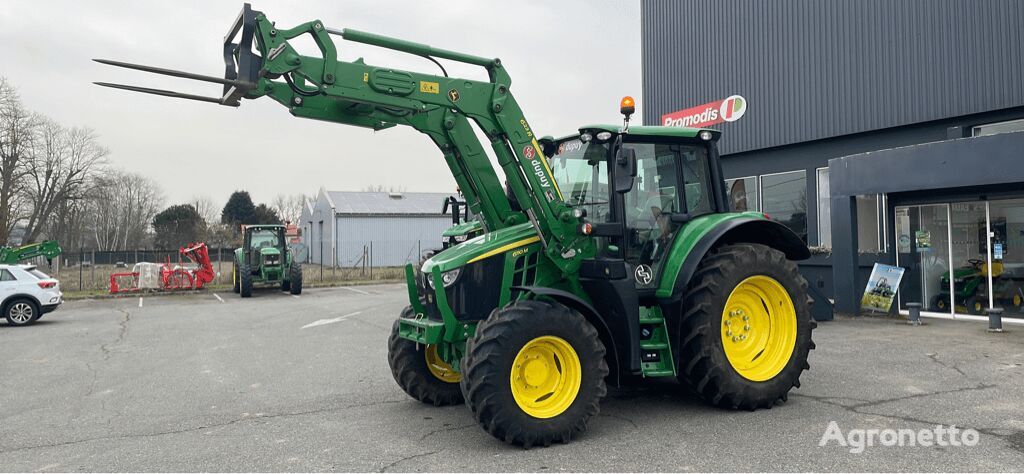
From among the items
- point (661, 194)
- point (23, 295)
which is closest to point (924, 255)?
point (661, 194)

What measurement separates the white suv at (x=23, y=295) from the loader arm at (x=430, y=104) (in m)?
13.2

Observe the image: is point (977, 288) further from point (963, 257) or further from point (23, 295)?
point (23, 295)

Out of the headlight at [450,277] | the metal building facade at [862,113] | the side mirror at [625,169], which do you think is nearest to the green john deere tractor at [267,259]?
the metal building facade at [862,113]

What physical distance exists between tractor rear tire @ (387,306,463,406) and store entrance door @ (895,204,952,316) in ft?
34.2

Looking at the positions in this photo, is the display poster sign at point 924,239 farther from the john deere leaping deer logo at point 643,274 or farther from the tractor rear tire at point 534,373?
the tractor rear tire at point 534,373

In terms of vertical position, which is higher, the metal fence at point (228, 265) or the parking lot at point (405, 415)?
the metal fence at point (228, 265)

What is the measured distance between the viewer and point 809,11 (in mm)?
14969

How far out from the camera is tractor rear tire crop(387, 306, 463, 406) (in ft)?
21.2

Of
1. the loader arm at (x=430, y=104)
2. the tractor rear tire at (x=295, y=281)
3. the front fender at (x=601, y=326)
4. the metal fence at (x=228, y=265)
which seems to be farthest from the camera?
the metal fence at (x=228, y=265)

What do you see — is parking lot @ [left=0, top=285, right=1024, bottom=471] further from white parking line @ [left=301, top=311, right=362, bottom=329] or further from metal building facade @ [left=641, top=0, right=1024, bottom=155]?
metal building facade @ [left=641, top=0, right=1024, bottom=155]

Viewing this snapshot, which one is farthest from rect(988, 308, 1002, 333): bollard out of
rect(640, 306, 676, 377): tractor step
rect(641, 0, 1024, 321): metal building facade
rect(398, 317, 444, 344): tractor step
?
rect(398, 317, 444, 344): tractor step

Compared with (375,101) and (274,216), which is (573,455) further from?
(274,216)

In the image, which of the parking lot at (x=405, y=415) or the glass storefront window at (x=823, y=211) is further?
the glass storefront window at (x=823, y=211)

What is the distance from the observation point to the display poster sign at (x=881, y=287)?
41.6ft
